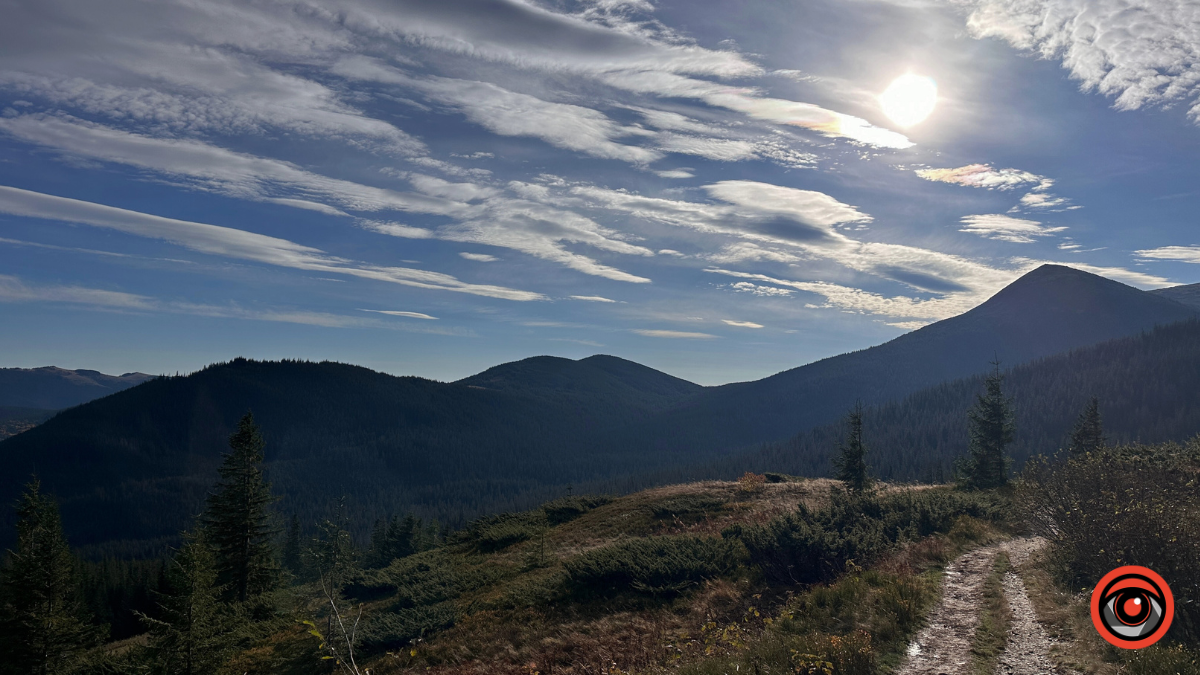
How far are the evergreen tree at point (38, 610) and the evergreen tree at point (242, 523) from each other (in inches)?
237

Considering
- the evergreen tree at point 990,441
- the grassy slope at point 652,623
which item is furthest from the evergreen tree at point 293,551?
the evergreen tree at point 990,441

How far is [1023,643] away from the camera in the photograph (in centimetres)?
1215

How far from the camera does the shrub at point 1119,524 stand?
40.3 feet

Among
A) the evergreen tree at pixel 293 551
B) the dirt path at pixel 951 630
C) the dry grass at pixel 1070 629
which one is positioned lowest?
the evergreen tree at pixel 293 551

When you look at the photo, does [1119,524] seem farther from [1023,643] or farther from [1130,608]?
[1130,608]

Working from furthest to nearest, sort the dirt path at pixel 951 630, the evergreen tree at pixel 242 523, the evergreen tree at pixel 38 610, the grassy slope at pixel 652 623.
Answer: the evergreen tree at pixel 242 523 → the evergreen tree at pixel 38 610 → the grassy slope at pixel 652 623 → the dirt path at pixel 951 630

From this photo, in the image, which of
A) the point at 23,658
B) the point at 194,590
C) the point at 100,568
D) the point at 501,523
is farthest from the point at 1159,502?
the point at 100,568

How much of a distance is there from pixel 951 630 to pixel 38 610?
36518mm

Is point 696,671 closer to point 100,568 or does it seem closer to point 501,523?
point 501,523

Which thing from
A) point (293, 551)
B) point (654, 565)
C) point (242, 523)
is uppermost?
point (654, 565)

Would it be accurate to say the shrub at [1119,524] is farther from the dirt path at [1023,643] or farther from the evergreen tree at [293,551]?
the evergreen tree at [293,551]

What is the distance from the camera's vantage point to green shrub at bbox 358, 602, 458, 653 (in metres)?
20.0

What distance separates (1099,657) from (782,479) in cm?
4063

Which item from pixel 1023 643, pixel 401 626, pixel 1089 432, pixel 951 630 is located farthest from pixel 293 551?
pixel 1089 432
